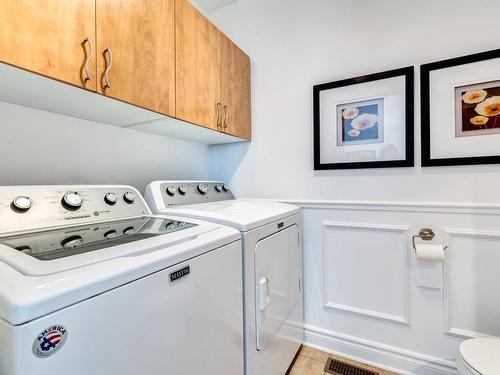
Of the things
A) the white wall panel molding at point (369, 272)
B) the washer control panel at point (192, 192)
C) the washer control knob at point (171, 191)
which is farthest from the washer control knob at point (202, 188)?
the white wall panel molding at point (369, 272)

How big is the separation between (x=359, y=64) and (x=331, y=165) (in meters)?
0.68

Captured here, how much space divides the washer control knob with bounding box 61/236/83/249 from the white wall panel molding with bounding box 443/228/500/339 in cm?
177

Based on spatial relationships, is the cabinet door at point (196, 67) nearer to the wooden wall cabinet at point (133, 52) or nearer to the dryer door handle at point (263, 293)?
the wooden wall cabinet at point (133, 52)

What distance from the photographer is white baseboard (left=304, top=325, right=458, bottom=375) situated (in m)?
1.45

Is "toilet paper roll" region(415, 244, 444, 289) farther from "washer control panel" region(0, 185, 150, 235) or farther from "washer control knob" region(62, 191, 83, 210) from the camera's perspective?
"washer control knob" region(62, 191, 83, 210)

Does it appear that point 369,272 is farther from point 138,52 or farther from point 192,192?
point 138,52

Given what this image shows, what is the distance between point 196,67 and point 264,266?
1.16 metres

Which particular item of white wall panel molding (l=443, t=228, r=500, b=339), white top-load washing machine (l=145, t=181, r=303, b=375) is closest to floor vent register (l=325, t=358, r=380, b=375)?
white top-load washing machine (l=145, t=181, r=303, b=375)

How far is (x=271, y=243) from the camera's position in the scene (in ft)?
4.24

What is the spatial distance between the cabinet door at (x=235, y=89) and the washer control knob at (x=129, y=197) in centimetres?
72

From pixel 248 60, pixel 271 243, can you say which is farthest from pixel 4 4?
pixel 248 60

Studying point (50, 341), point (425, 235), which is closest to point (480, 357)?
point (425, 235)

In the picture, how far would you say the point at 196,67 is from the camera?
1.44 meters

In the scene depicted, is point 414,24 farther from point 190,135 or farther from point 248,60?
point 190,135
